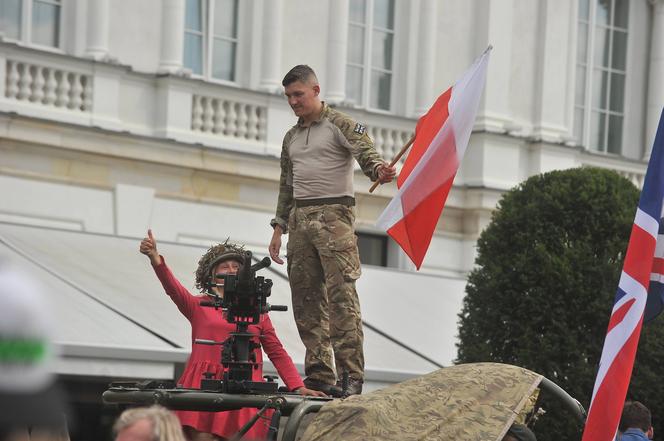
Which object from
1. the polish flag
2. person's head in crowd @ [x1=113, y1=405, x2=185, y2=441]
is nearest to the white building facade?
the polish flag

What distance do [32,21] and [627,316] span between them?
Result: 1080 cm

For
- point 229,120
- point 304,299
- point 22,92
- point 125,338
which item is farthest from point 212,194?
point 304,299

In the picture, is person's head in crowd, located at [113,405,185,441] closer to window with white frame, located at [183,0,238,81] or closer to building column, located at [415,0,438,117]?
window with white frame, located at [183,0,238,81]

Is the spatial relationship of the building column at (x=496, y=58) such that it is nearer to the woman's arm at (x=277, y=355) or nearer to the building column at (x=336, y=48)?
the building column at (x=336, y=48)

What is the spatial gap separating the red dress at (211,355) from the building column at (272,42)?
11723mm

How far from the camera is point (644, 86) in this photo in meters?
23.2

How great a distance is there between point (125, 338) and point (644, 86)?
1407 cm

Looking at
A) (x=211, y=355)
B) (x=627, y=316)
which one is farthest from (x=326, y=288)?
(x=627, y=316)

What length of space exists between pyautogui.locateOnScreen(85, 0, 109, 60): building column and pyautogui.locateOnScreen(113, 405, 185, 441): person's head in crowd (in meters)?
13.3

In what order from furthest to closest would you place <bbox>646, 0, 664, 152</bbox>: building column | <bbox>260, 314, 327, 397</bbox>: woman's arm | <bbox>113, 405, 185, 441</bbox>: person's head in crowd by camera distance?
<bbox>646, 0, 664, 152</bbox>: building column → <bbox>260, 314, 327, 397</bbox>: woman's arm → <bbox>113, 405, 185, 441</bbox>: person's head in crowd

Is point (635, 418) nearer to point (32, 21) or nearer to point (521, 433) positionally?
point (521, 433)

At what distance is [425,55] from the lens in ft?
66.9

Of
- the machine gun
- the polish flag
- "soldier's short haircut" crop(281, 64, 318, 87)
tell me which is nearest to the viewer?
the machine gun

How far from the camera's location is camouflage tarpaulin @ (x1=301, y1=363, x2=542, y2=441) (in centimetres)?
520
